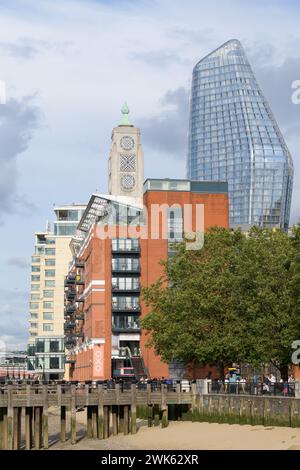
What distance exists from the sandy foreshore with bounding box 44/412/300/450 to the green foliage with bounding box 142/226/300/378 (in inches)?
411

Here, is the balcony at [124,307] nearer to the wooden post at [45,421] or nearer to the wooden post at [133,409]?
the wooden post at [133,409]

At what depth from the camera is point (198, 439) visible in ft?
193

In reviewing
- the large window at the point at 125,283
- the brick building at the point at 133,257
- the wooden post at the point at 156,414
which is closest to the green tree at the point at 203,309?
the wooden post at the point at 156,414

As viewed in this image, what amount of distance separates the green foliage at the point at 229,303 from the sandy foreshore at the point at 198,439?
10428mm

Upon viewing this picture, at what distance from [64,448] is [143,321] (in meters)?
26.5

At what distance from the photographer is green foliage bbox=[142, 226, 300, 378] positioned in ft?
244

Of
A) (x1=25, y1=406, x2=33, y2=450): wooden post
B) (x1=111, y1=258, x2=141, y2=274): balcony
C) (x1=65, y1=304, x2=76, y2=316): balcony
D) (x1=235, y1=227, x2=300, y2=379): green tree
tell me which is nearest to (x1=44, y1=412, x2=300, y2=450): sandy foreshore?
(x1=25, y1=406, x2=33, y2=450): wooden post

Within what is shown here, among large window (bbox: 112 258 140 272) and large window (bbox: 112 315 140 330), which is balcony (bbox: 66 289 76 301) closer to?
large window (bbox: 112 258 140 272)

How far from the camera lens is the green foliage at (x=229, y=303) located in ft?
244

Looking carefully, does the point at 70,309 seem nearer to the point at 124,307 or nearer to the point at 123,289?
the point at 124,307

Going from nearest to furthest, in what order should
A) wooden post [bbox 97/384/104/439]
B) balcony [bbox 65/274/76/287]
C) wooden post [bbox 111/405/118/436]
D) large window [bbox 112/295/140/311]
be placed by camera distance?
wooden post [bbox 97/384/104/439]
wooden post [bbox 111/405/118/436]
large window [bbox 112/295/140/311]
balcony [bbox 65/274/76/287]
